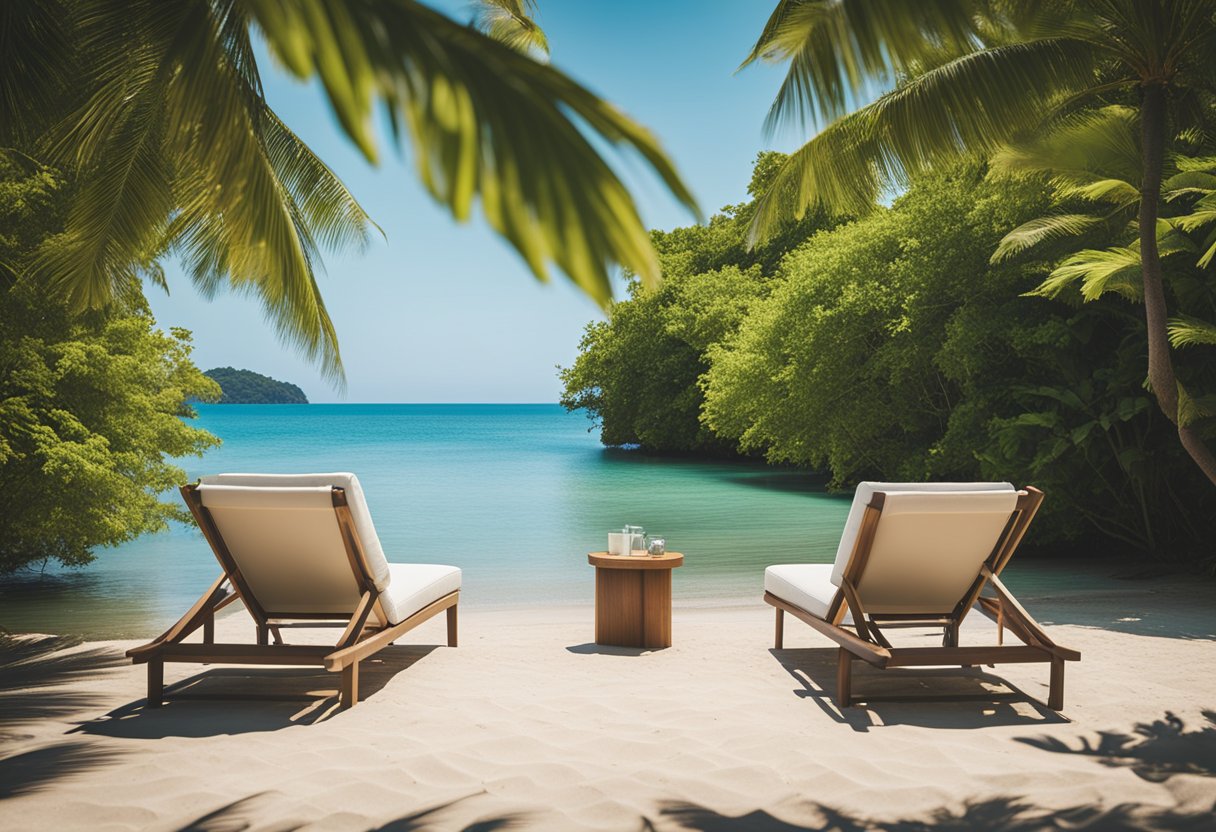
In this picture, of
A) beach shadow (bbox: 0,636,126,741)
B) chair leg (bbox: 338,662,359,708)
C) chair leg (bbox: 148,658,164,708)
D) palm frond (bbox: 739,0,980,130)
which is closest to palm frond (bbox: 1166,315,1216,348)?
palm frond (bbox: 739,0,980,130)

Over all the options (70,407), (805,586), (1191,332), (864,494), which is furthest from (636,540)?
(70,407)

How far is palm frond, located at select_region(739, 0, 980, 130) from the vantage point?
307 cm

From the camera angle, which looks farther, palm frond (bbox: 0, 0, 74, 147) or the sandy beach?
palm frond (bbox: 0, 0, 74, 147)

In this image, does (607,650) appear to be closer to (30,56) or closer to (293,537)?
(293,537)

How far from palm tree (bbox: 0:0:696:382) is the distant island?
110893mm

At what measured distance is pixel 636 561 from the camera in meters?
5.77

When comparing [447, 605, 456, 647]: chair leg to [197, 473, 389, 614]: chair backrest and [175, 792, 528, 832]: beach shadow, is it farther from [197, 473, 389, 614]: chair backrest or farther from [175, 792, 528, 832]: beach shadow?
[175, 792, 528, 832]: beach shadow

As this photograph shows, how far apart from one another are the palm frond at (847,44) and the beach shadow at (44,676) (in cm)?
429

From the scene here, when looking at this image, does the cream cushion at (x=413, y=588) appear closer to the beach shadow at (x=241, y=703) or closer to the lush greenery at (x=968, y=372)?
the beach shadow at (x=241, y=703)

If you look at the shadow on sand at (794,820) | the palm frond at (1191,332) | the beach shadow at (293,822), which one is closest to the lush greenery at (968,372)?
the palm frond at (1191,332)

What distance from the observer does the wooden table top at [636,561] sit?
575 cm

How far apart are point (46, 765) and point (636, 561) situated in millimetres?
3230

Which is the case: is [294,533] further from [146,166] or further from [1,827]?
[146,166]

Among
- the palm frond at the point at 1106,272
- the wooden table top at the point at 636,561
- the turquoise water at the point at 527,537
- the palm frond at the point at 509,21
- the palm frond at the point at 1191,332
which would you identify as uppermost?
the palm frond at the point at 509,21
